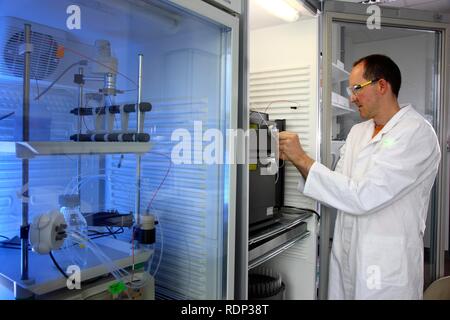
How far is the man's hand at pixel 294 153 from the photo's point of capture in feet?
4.86

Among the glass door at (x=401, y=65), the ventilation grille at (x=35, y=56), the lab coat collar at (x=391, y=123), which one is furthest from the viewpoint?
the glass door at (x=401, y=65)

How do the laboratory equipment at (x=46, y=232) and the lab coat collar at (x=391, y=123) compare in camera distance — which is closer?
the laboratory equipment at (x=46, y=232)

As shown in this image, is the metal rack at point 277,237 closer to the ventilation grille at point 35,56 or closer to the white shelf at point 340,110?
the white shelf at point 340,110

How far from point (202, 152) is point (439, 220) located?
134 centimetres

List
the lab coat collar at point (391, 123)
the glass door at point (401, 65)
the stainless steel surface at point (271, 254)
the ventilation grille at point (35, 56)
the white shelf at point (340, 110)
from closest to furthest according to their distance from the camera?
1. the ventilation grille at point (35, 56)
2. the stainless steel surface at point (271, 254)
3. the lab coat collar at point (391, 123)
4. the glass door at point (401, 65)
5. the white shelf at point (340, 110)

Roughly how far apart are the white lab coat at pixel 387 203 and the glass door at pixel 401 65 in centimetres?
21

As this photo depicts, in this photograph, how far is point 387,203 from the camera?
135cm

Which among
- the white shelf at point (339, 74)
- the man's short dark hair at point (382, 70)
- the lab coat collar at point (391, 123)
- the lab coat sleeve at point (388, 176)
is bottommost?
the lab coat sleeve at point (388, 176)

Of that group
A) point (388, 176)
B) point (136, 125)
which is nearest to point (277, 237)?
point (388, 176)

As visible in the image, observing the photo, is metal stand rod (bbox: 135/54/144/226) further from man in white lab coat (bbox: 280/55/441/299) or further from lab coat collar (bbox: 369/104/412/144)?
lab coat collar (bbox: 369/104/412/144)

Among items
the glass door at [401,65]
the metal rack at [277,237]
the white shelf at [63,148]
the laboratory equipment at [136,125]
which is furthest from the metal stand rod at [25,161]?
the glass door at [401,65]

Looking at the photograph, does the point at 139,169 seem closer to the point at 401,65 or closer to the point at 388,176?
the point at 388,176

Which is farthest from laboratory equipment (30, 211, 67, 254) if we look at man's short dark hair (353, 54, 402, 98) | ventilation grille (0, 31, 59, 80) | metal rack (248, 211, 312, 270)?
man's short dark hair (353, 54, 402, 98)
